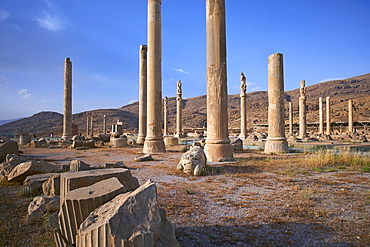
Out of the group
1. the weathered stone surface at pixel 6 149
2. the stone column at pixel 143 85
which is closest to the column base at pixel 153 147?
the weathered stone surface at pixel 6 149

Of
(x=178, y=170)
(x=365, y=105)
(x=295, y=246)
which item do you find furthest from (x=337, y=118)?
(x=295, y=246)

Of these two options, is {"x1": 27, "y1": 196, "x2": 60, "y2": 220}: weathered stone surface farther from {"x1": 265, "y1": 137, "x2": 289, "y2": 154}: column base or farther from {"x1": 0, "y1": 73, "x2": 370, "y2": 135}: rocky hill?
{"x1": 0, "y1": 73, "x2": 370, "y2": 135}: rocky hill

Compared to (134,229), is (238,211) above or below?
below

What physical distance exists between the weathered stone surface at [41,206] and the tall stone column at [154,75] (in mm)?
9257

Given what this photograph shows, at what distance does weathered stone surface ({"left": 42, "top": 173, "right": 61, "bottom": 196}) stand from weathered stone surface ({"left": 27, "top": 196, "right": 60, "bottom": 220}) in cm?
60

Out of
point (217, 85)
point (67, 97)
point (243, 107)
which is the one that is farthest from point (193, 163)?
point (67, 97)

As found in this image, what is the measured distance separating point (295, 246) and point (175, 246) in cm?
151

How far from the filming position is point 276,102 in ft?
43.4

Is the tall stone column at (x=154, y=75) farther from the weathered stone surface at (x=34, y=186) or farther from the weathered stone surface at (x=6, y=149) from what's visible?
the weathered stone surface at (x=34, y=186)

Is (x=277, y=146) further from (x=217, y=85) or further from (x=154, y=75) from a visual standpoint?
(x=154, y=75)

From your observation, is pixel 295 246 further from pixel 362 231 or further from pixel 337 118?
pixel 337 118

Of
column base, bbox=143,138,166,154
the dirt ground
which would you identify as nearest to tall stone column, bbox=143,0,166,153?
column base, bbox=143,138,166,154

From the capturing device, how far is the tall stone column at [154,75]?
523 inches

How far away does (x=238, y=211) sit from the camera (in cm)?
405
